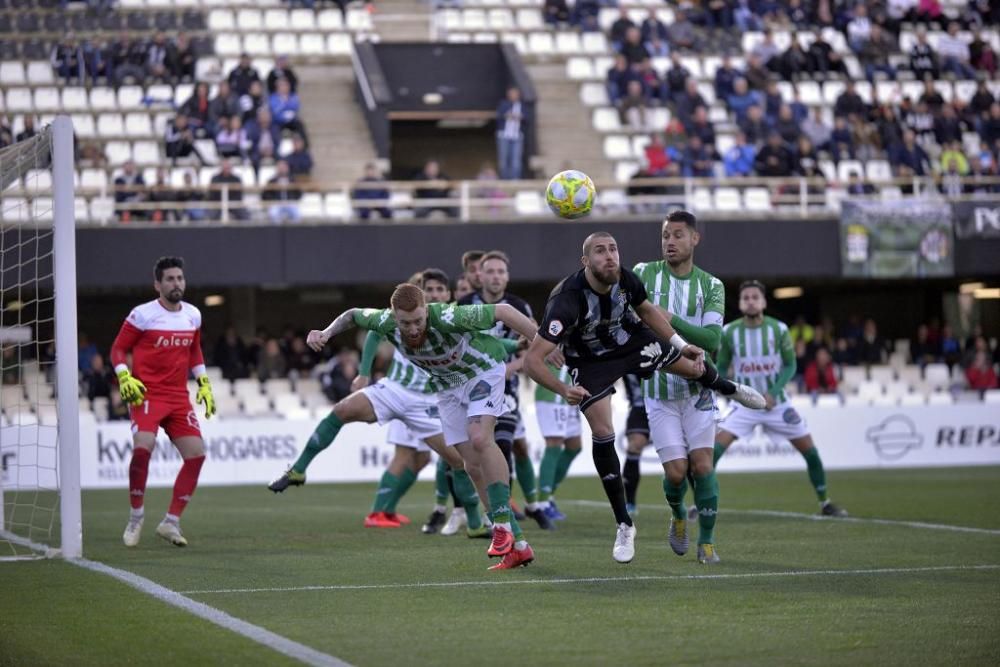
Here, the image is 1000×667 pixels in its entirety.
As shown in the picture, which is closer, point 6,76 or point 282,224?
point 282,224

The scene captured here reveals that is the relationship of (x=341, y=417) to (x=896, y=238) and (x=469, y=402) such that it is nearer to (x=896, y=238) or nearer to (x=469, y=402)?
(x=469, y=402)

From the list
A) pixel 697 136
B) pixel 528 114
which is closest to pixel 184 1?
pixel 528 114

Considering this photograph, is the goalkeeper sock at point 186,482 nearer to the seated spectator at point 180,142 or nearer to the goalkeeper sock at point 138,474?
the goalkeeper sock at point 138,474

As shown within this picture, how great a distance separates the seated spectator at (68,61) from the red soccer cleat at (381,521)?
18324mm

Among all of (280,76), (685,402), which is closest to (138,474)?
(685,402)

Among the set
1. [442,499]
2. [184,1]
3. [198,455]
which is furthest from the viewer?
[184,1]

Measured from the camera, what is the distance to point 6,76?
96.4ft

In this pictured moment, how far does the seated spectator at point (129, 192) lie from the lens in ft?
83.4

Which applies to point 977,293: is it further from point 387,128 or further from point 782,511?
point 782,511

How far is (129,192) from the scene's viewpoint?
25578mm

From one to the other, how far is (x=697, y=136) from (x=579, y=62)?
456cm

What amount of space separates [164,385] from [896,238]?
1818cm

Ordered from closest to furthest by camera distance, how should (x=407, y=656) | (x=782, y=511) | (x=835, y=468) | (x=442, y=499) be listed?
(x=407, y=656)
(x=442, y=499)
(x=782, y=511)
(x=835, y=468)

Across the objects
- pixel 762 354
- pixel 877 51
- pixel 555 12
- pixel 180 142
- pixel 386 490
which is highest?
pixel 555 12
